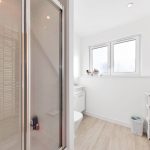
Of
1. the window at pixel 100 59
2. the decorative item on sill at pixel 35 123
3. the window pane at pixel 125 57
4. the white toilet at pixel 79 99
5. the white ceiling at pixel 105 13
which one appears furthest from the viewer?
the window at pixel 100 59

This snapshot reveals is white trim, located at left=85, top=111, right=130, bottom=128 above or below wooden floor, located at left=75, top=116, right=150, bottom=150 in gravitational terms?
above

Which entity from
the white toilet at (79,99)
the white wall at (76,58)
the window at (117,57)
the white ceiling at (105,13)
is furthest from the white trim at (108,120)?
the white ceiling at (105,13)

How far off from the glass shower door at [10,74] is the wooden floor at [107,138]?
1374mm

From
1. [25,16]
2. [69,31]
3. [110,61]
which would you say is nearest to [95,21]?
[110,61]

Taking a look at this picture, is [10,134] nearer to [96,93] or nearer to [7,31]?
[7,31]

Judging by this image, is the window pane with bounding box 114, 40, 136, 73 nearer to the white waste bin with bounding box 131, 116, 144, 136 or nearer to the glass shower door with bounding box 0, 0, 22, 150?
the white waste bin with bounding box 131, 116, 144, 136

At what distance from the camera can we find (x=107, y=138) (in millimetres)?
2309

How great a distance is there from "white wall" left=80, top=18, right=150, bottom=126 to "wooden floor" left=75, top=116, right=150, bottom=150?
0.36m

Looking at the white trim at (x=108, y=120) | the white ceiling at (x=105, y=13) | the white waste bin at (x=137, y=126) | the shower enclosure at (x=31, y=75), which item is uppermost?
the white ceiling at (x=105, y=13)

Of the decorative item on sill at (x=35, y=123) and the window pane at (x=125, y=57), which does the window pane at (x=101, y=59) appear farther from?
the decorative item on sill at (x=35, y=123)

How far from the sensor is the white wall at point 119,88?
2654 mm

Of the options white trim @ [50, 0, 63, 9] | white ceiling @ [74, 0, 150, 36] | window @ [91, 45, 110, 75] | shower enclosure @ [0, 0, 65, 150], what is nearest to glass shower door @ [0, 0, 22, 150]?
shower enclosure @ [0, 0, 65, 150]

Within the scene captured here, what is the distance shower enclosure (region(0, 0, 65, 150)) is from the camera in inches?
35.8

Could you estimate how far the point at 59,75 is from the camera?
1.27 meters
